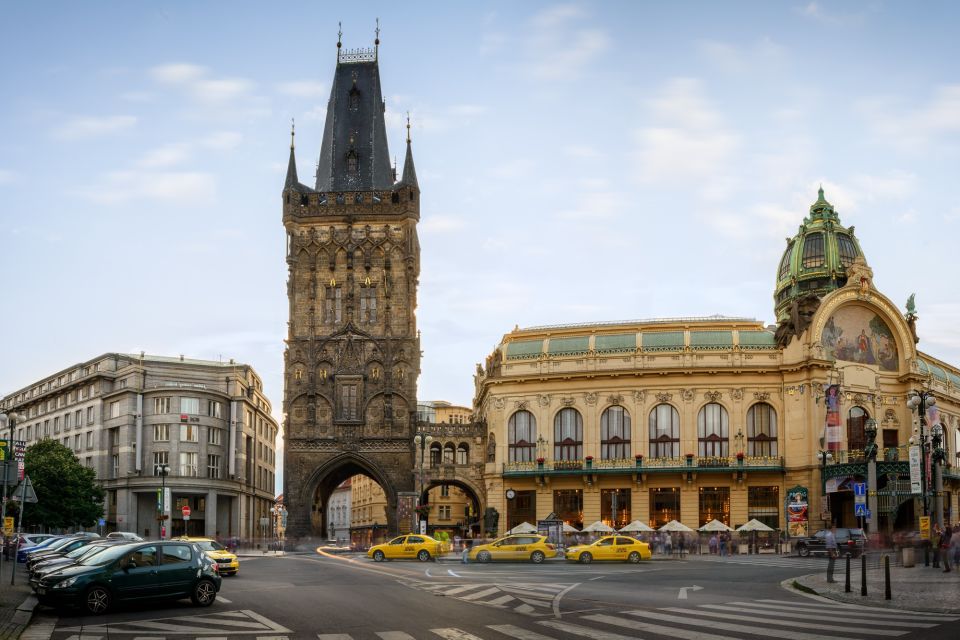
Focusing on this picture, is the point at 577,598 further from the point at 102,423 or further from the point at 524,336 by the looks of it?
the point at 102,423

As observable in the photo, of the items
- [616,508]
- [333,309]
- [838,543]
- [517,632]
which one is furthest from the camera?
[333,309]

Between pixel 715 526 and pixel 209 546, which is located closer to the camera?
pixel 209 546

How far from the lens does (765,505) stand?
72.1 m

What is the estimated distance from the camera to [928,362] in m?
80.2

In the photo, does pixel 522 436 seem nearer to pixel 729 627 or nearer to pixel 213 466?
pixel 213 466

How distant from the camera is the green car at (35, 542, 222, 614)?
864 inches

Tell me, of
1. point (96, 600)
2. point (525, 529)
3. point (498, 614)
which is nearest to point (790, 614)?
point (498, 614)

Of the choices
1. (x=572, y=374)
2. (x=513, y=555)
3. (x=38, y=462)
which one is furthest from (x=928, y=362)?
(x=38, y=462)

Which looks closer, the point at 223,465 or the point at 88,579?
the point at 88,579

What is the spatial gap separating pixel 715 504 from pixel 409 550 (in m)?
30.8

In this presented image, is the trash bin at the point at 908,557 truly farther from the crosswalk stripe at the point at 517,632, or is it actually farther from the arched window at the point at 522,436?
the arched window at the point at 522,436

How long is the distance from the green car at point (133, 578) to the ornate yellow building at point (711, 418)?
164 feet

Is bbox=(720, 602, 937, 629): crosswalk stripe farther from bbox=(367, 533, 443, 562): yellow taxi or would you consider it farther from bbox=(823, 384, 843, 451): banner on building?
bbox=(823, 384, 843, 451): banner on building

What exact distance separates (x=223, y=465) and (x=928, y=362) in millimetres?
59131
